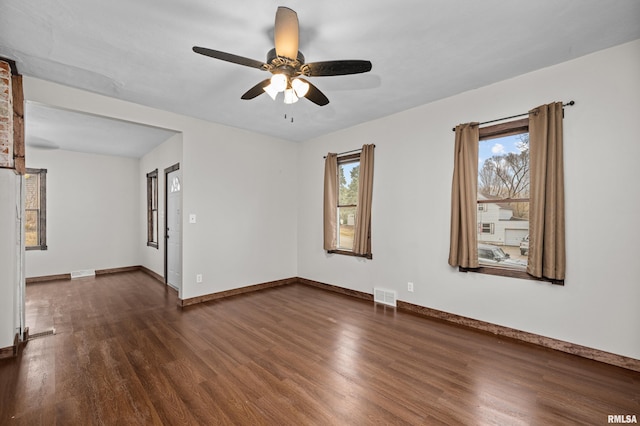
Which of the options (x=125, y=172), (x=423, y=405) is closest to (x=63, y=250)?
(x=125, y=172)

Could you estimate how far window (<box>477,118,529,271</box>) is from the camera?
10.4ft

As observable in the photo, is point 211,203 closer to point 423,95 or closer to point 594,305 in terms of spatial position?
point 423,95

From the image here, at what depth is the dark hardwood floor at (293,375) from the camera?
1.93 m

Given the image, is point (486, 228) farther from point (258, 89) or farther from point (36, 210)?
point (36, 210)

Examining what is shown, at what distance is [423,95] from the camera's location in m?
3.58

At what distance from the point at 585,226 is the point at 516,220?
0.60 meters

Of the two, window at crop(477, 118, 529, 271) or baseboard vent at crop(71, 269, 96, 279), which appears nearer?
window at crop(477, 118, 529, 271)

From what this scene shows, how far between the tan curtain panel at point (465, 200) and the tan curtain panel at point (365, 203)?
4.38ft

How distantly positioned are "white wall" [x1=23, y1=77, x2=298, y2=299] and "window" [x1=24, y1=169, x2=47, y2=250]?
13.1 feet

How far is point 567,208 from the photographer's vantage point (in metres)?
2.81

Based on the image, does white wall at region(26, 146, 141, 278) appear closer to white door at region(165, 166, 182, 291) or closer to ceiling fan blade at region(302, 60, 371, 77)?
white door at region(165, 166, 182, 291)

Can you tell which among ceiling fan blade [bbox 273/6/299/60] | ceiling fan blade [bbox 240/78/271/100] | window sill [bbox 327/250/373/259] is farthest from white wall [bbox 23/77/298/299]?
ceiling fan blade [bbox 273/6/299/60]

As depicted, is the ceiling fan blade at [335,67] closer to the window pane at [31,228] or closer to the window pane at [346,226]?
the window pane at [346,226]

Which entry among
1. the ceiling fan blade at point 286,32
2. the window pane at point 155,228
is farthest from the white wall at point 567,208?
the window pane at point 155,228
